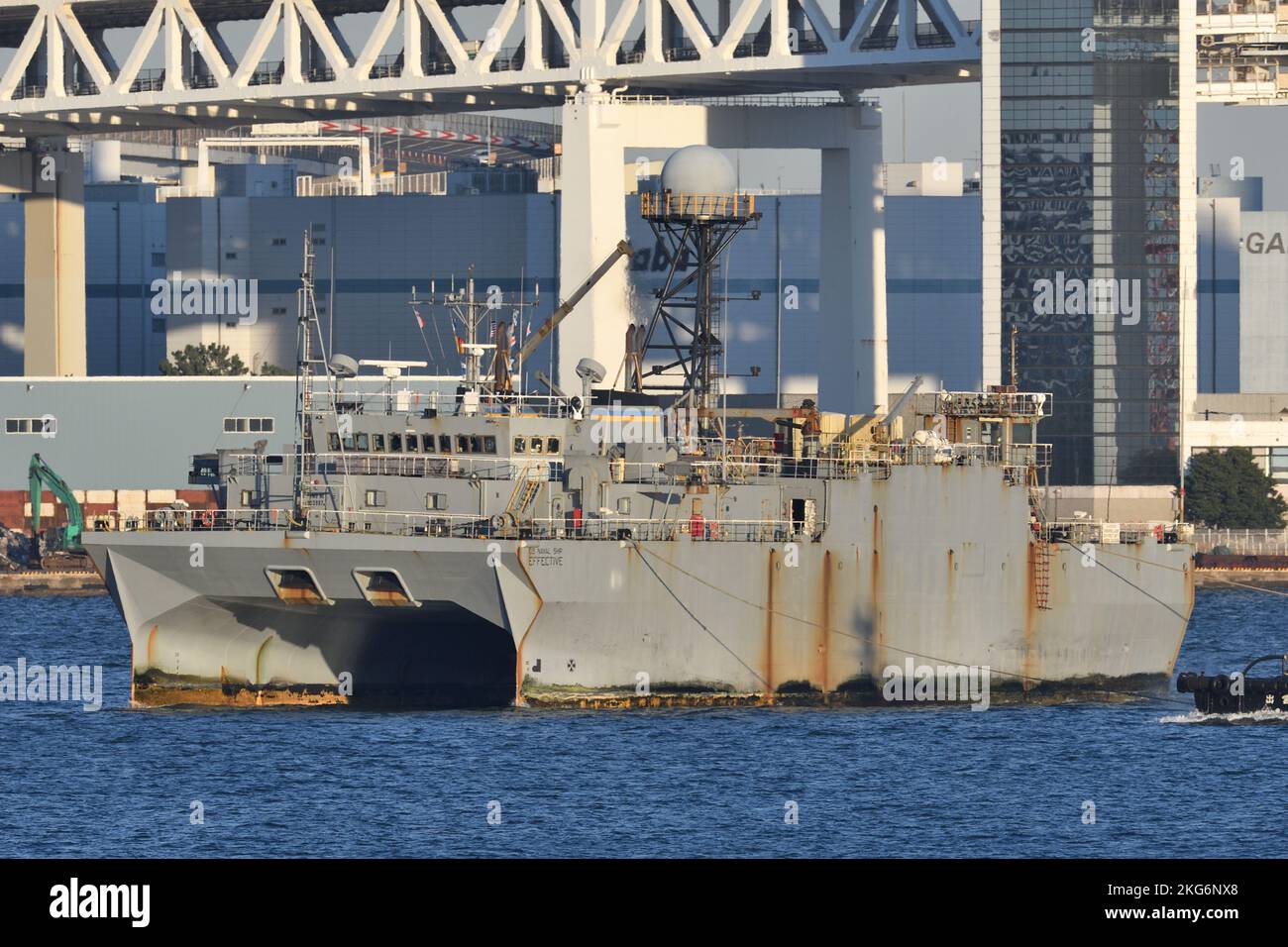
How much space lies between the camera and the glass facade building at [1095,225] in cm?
11162

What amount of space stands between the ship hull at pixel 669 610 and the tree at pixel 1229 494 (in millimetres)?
57017

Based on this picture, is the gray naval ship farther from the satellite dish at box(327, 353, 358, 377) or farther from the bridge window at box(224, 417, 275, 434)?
the bridge window at box(224, 417, 275, 434)

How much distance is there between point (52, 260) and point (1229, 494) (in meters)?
64.9

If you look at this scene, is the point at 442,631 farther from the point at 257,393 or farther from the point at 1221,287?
the point at 1221,287

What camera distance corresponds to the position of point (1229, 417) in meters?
135

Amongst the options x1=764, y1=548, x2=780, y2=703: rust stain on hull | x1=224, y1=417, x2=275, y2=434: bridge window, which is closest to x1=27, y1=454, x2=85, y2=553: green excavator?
x1=224, y1=417, x2=275, y2=434: bridge window

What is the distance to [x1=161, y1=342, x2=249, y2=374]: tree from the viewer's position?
138m

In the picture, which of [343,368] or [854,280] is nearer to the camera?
[343,368]

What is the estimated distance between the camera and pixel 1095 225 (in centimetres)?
11475

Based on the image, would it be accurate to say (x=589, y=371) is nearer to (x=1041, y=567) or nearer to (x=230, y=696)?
(x=230, y=696)

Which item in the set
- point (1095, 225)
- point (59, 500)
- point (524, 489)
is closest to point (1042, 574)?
point (524, 489)

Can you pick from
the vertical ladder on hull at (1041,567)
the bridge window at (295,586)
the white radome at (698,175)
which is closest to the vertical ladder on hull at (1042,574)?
the vertical ladder on hull at (1041,567)

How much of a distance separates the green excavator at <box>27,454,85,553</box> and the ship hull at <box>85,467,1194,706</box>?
50.8 meters

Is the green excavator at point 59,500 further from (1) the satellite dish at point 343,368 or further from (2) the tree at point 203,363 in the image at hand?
(1) the satellite dish at point 343,368
